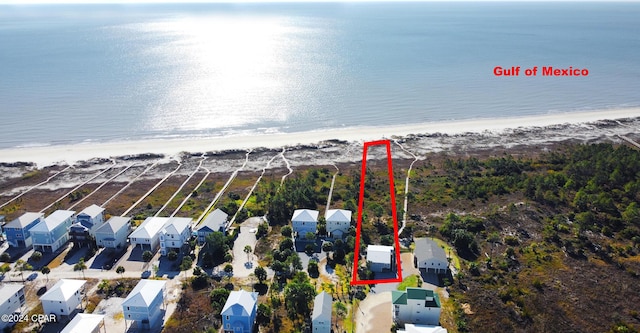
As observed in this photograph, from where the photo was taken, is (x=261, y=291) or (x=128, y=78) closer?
(x=261, y=291)

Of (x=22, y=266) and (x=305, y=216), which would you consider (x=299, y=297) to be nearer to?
(x=305, y=216)

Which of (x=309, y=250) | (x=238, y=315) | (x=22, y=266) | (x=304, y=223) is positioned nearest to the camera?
(x=238, y=315)

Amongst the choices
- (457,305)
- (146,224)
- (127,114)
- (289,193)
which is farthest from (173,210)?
(127,114)

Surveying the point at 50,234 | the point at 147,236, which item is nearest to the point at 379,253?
the point at 147,236

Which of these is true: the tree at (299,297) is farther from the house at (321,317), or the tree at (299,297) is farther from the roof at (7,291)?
the roof at (7,291)

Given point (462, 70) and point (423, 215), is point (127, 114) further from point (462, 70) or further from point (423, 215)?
point (462, 70)

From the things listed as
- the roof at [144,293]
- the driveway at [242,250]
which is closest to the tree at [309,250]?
the driveway at [242,250]

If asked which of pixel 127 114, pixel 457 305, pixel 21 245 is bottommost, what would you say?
pixel 457 305
